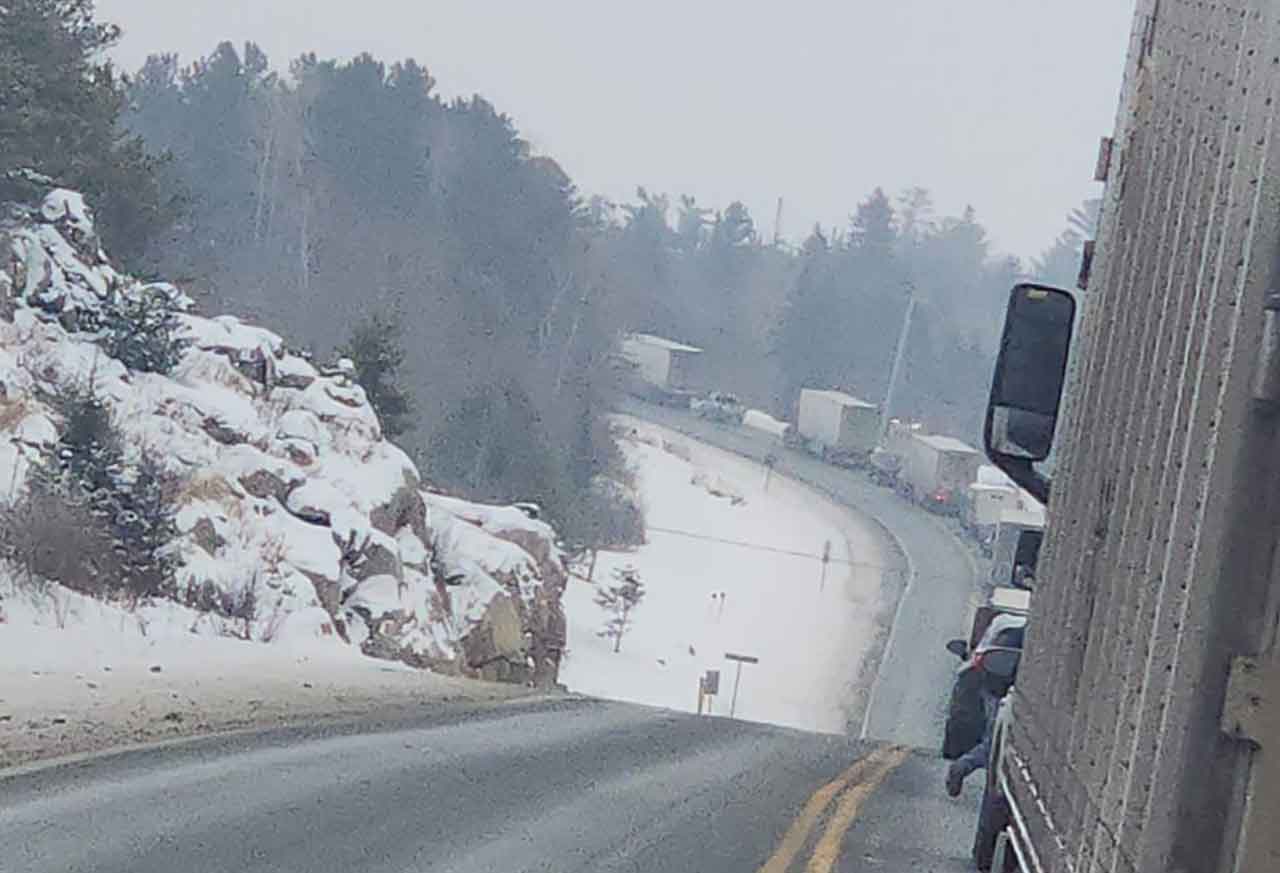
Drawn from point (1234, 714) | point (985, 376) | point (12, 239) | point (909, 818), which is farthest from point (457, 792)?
point (985, 376)

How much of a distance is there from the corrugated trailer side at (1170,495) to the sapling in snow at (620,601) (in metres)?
39.4

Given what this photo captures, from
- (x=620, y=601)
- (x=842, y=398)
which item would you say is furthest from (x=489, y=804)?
(x=842, y=398)

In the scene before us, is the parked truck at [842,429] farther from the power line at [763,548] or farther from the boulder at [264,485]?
the boulder at [264,485]

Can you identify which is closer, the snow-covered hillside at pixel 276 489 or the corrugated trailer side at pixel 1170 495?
the corrugated trailer side at pixel 1170 495

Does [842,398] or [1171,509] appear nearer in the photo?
[1171,509]

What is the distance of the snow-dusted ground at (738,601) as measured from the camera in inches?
1635

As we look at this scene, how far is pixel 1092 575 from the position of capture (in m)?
5.12

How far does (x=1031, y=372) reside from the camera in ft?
23.4

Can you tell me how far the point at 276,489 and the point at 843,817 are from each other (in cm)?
1333

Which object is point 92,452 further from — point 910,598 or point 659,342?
point 659,342

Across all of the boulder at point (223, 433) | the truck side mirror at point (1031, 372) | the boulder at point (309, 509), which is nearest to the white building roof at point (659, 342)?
the boulder at point (223, 433)

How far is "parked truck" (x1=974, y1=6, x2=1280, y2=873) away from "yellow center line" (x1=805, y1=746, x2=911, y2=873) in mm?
3492

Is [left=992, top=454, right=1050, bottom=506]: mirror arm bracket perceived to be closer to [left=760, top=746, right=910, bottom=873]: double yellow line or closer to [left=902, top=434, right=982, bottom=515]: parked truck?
[left=760, top=746, right=910, bottom=873]: double yellow line

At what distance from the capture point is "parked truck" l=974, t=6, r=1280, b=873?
3307 mm
